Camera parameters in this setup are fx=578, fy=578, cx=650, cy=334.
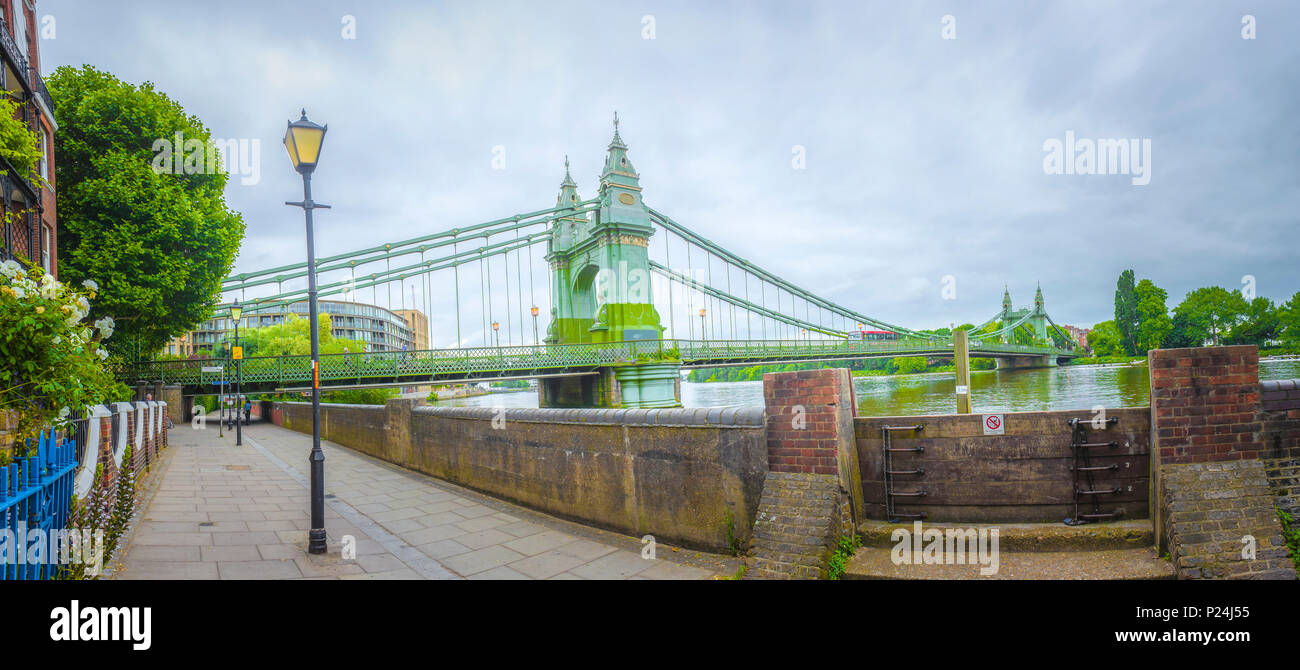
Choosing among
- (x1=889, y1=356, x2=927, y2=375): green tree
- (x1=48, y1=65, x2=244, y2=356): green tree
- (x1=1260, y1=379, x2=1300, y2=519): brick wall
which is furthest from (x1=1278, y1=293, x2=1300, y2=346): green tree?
(x1=48, y1=65, x2=244, y2=356): green tree

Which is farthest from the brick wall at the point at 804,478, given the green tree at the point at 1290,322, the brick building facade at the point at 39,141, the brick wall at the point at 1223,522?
the green tree at the point at 1290,322

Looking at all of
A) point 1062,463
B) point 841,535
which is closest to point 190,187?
point 841,535

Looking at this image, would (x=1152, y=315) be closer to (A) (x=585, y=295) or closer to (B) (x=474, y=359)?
(A) (x=585, y=295)

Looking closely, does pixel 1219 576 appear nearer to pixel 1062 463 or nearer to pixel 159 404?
pixel 1062 463

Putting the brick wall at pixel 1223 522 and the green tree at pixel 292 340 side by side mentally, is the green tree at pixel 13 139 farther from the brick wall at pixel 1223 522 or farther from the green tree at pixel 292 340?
the green tree at pixel 292 340

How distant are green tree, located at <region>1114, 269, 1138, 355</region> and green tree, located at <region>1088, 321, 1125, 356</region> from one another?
243 centimetres

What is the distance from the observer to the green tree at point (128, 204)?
656 inches

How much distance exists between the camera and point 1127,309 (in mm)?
50750

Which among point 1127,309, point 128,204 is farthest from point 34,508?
point 1127,309

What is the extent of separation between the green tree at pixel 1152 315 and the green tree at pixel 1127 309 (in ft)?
7.91

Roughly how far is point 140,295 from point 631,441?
59.7ft

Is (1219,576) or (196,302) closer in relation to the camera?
(1219,576)

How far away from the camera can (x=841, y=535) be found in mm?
4609

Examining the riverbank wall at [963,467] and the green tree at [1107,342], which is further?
the green tree at [1107,342]
